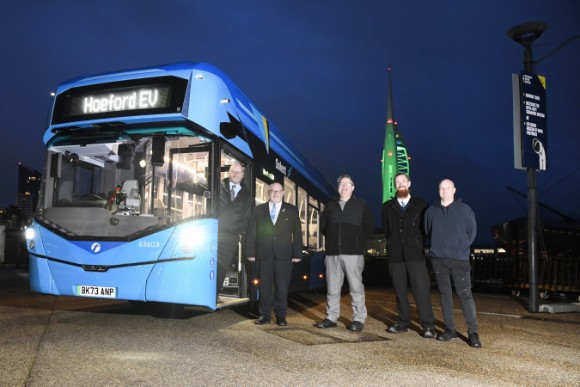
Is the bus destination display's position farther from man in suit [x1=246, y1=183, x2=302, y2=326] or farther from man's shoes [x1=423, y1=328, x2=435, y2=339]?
man's shoes [x1=423, y1=328, x2=435, y2=339]

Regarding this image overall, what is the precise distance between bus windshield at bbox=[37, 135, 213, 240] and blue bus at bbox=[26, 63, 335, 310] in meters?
0.01

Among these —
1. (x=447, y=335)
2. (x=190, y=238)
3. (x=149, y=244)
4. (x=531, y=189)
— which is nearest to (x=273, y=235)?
(x=190, y=238)

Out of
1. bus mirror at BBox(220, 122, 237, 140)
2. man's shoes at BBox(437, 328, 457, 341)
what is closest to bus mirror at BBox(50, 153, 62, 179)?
bus mirror at BBox(220, 122, 237, 140)

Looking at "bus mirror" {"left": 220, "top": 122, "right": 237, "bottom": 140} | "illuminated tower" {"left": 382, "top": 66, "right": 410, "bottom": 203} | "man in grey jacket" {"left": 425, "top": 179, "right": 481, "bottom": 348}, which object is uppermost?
"illuminated tower" {"left": 382, "top": 66, "right": 410, "bottom": 203}

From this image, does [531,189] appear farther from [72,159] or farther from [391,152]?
[391,152]

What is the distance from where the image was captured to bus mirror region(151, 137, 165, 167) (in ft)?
20.4

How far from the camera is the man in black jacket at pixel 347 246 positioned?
6.95 meters

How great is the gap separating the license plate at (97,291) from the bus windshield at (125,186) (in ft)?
2.10

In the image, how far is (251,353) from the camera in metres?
5.28

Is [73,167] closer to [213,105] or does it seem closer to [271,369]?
[213,105]

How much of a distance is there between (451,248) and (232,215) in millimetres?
2980

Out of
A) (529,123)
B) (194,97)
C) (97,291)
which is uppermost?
(529,123)

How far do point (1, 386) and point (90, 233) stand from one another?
294 centimetres

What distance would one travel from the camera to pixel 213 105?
21.7 feet
